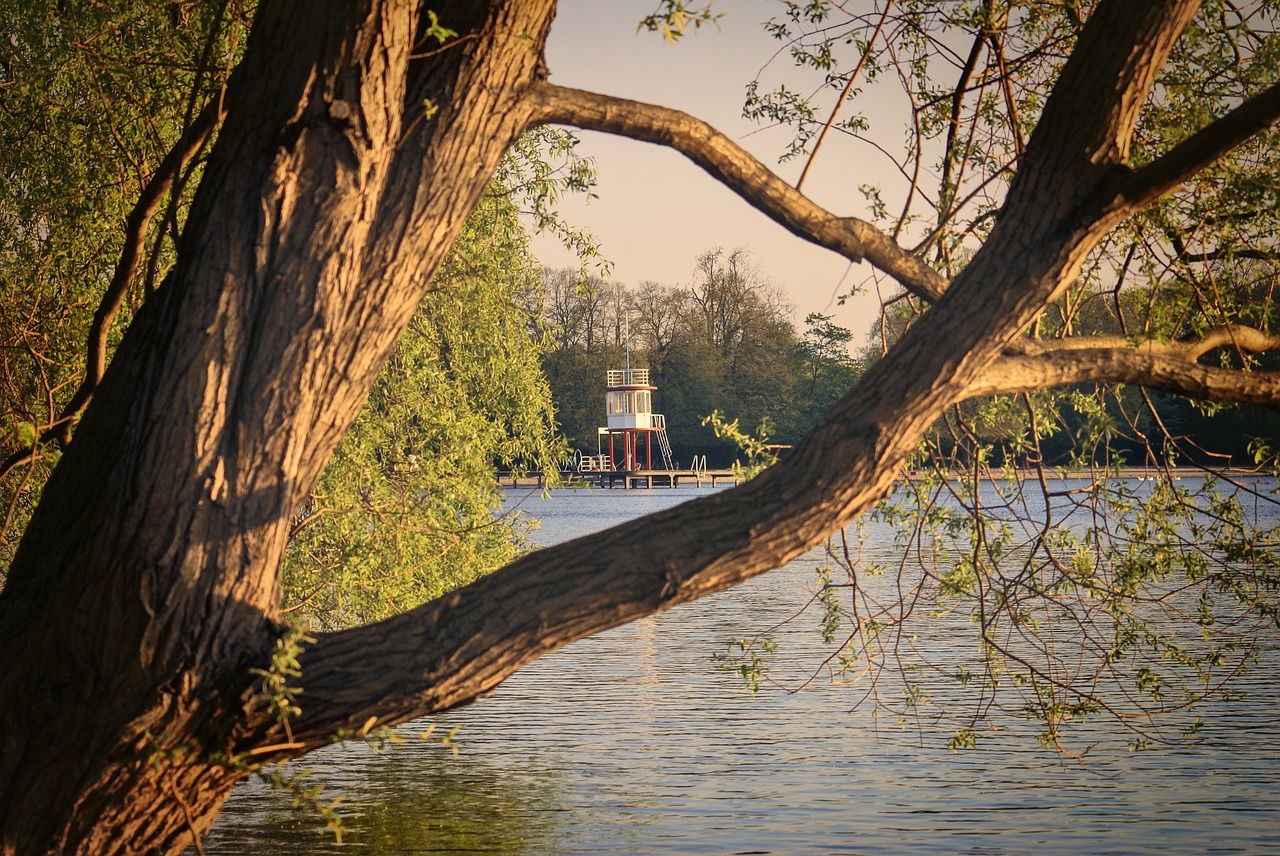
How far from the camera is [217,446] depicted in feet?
11.3

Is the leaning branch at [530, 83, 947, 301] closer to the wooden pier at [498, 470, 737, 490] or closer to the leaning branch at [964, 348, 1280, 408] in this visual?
the leaning branch at [964, 348, 1280, 408]

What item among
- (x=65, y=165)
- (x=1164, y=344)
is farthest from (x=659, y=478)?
(x=1164, y=344)

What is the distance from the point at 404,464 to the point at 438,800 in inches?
160

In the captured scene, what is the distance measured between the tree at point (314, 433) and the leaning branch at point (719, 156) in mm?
246

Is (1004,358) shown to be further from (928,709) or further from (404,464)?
(928,709)

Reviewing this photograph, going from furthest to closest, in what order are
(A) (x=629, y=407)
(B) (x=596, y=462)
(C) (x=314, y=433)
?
1. (B) (x=596, y=462)
2. (A) (x=629, y=407)
3. (C) (x=314, y=433)

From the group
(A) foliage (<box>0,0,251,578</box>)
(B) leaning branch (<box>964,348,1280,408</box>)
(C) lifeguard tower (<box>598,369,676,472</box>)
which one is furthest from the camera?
(C) lifeguard tower (<box>598,369,676,472</box>)

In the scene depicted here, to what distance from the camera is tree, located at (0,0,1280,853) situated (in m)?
3.45

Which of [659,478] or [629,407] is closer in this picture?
[629,407]

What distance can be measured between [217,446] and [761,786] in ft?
37.5

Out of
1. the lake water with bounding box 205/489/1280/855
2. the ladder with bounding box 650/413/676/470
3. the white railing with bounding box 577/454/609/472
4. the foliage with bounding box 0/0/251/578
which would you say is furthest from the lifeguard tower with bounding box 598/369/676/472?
the foliage with bounding box 0/0/251/578

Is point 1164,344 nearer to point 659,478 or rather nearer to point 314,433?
point 314,433

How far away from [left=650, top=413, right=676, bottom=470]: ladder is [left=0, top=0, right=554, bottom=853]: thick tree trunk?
230ft

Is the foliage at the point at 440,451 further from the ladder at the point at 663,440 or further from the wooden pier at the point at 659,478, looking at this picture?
the ladder at the point at 663,440
